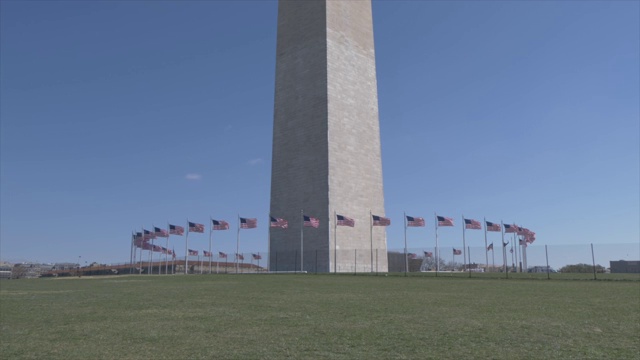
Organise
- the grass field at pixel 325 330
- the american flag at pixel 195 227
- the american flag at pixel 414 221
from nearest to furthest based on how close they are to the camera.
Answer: the grass field at pixel 325 330 < the american flag at pixel 414 221 < the american flag at pixel 195 227

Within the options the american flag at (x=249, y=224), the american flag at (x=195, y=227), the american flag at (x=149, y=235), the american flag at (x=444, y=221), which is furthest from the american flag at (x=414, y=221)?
the american flag at (x=149, y=235)

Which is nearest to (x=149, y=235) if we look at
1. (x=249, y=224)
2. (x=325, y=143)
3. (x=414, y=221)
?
(x=249, y=224)

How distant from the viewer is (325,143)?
5050cm

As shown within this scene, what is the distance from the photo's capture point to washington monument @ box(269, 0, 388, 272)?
5006 cm

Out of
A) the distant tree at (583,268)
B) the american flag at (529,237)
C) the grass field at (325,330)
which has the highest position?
the american flag at (529,237)

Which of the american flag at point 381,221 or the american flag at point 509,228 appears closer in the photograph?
the american flag at point 381,221

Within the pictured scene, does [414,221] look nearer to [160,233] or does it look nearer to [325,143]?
[325,143]

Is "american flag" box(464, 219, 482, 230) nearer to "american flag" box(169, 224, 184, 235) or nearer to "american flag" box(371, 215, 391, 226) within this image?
"american flag" box(371, 215, 391, 226)

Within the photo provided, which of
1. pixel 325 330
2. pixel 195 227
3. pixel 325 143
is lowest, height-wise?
pixel 325 330

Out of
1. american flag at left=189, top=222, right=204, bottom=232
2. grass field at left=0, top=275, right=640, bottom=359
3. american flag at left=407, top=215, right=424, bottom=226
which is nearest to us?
grass field at left=0, top=275, right=640, bottom=359

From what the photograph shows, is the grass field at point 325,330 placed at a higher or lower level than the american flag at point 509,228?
lower

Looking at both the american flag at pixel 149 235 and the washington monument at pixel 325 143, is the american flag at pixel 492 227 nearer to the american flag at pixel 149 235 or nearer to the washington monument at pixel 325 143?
the washington monument at pixel 325 143

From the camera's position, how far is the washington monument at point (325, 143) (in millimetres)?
50062

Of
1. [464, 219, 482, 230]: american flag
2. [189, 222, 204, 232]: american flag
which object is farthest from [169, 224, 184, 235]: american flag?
[464, 219, 482, 230]: american flag
